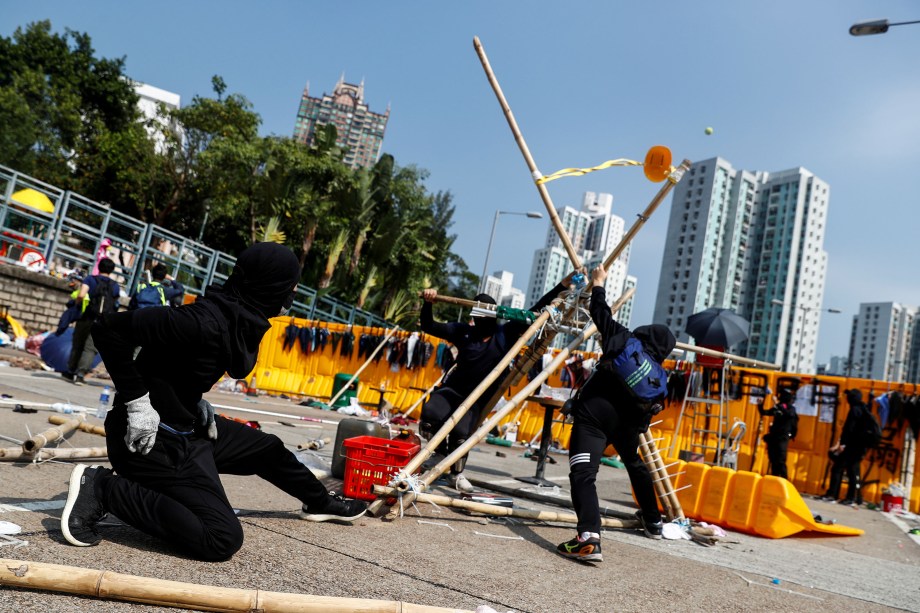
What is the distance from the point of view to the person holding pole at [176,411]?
3.11m

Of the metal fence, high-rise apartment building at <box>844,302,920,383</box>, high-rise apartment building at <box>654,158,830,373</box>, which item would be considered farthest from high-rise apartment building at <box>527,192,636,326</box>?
the metal fence

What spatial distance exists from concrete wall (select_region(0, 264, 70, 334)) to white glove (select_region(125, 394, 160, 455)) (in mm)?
15995

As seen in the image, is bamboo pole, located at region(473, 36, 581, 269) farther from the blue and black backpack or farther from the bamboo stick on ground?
the blue and black backpack

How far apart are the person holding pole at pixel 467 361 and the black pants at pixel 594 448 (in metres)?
1.41

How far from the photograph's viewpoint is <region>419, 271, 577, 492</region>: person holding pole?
634 centimetres

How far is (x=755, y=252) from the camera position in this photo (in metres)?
142

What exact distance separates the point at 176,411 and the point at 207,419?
221 mm

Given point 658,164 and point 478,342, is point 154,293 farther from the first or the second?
point 658,164

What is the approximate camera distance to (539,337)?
6586 mm

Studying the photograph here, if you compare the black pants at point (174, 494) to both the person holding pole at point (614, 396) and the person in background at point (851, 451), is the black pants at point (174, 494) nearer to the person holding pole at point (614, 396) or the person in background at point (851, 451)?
the person holding pole at point (614, 396)

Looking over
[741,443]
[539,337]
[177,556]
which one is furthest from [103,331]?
[741,443]

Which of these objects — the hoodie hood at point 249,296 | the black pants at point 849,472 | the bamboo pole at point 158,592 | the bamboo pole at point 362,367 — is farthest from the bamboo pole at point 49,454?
the black pants at point 849,472

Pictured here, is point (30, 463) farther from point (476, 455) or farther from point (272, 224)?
point (272, 224)

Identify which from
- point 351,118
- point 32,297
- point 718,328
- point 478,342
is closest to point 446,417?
point 478,342
